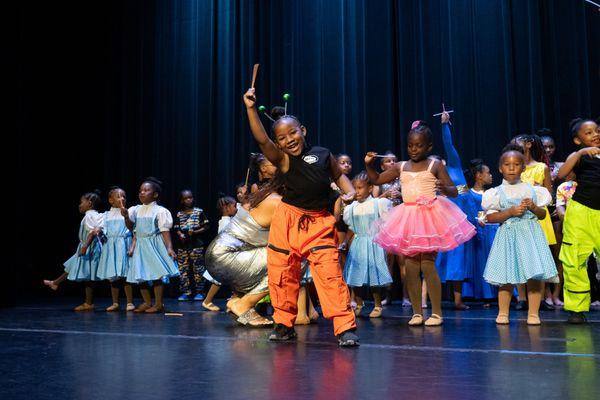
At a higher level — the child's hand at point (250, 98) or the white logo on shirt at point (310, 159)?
the child's hand at point (250, 98)

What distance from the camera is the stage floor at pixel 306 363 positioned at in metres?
2.19

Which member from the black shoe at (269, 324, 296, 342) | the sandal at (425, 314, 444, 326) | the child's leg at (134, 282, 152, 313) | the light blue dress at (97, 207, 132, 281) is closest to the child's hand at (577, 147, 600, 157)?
the sandal at (425, 314, 444, 326)

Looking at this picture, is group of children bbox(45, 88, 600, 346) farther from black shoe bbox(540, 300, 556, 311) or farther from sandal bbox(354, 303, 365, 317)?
black shoe bbox(540, 300, 556, 311)

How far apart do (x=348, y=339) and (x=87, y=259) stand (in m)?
4.33

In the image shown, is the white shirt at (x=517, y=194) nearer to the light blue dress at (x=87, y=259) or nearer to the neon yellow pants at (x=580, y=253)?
the neon yellow pants at (x=580, y=253)

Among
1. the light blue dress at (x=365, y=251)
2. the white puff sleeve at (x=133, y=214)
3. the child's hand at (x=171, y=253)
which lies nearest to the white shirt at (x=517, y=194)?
the light blue dress at (x=365, y=251)

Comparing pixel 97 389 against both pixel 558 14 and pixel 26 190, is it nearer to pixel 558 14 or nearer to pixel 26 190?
pixel 558 14

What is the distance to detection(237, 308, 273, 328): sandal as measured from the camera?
14.3 ft

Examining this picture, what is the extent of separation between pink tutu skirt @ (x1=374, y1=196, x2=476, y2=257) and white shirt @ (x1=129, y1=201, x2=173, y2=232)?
260cm

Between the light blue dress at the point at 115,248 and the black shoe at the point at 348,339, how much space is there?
3673 mm

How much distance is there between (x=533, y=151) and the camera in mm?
5652

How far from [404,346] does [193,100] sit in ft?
21.9

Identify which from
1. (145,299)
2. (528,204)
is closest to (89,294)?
(145,299)

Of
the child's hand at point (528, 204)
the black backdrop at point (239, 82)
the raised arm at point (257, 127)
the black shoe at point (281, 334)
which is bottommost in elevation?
the black shoe at point (281, 334)
